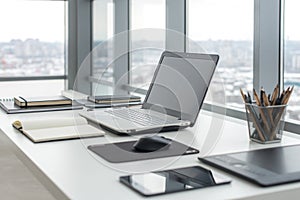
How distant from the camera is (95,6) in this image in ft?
13.1

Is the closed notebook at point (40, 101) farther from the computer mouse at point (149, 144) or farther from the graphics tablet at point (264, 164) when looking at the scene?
the graphics tablet at point (264, 164)

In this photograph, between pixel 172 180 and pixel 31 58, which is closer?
pixel 172 180

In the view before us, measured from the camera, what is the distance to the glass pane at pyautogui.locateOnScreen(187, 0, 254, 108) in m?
2.07

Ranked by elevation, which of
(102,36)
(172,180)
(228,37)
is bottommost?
(172,180)

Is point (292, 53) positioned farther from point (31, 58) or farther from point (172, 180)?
point (31, 58)

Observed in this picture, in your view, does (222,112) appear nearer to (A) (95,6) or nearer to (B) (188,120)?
(B) (188,120)

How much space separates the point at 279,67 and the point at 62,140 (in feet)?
3.01

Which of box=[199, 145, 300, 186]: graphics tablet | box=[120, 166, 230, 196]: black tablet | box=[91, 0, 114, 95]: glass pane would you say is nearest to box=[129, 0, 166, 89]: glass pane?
box=[91, 0, 114, 95]: glass pane

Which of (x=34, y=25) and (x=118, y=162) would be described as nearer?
(x=118, y=162)

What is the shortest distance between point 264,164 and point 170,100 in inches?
26.2

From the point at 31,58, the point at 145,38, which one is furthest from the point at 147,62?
the point at 31,58

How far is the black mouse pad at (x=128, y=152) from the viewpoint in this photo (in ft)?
3.94

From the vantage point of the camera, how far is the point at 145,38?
2.47 meters

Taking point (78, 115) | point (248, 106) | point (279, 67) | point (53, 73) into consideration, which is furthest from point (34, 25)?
point (248, 106)
